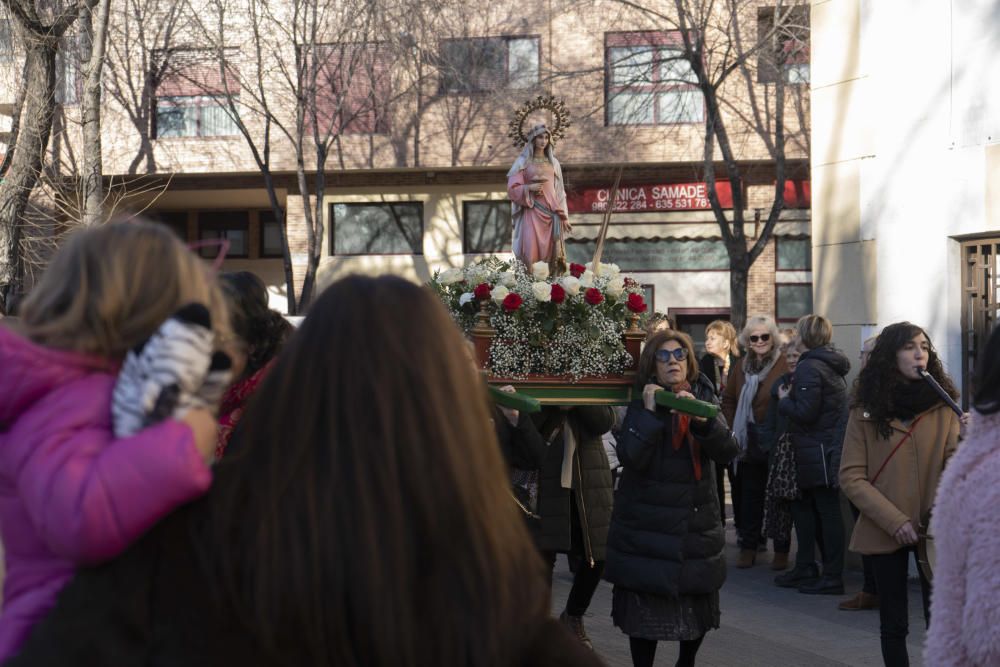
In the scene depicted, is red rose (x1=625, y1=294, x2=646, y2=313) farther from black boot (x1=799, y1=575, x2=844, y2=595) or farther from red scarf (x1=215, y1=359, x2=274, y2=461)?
red scarf (x1=215, y1=359, x2=274, y2=461)

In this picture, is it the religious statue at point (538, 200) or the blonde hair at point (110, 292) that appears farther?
the religious statue at point (538, 200)

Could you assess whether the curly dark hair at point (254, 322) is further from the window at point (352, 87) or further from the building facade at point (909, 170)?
the window at point (352, 87)

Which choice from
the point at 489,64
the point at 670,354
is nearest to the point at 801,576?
the point at 670,354

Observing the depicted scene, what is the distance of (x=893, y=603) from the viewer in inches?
221

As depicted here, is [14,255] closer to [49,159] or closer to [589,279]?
[589,279]

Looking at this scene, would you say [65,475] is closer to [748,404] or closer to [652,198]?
[748,404]

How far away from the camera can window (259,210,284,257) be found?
28.8 meters

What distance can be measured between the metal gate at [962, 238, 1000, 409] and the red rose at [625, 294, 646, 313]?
2950 millimetres

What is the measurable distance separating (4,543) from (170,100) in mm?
24656

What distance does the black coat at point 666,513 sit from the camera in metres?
5.64

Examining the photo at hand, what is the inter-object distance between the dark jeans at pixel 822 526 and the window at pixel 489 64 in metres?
15.9

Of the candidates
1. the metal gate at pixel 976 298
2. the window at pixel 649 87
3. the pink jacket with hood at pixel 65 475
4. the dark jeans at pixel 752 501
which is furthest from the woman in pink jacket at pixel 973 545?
the window at pixel 649 87

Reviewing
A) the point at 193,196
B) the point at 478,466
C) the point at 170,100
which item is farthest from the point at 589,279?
the point at 193,196

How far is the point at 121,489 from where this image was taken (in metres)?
1.75
